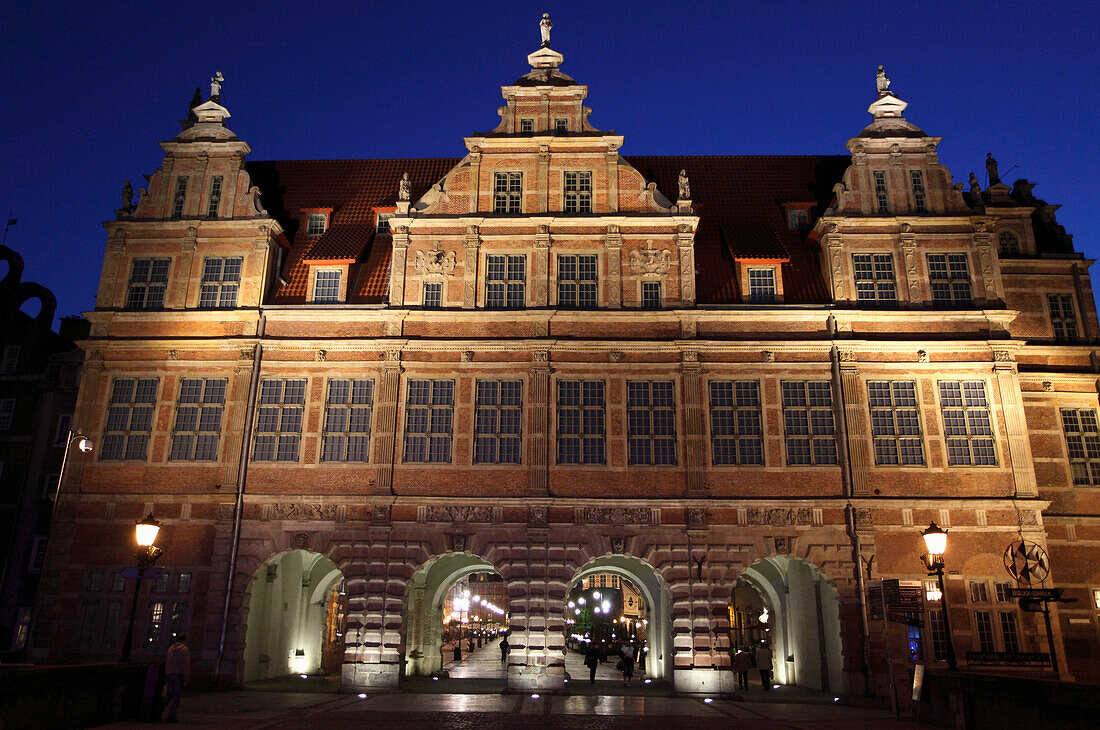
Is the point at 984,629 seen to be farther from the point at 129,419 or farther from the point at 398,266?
the point at 129,419

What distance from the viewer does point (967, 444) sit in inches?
1033

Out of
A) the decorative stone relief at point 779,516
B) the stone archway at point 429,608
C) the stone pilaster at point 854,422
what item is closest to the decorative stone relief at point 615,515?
the decorative stone relief at point 779,516

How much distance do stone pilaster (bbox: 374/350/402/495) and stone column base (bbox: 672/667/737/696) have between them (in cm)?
1058

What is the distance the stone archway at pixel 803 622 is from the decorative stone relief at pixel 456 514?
9181 millimetres

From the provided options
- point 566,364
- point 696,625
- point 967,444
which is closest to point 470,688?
point 696,625

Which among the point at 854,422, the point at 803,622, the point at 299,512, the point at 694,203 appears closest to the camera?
the point at 299,512

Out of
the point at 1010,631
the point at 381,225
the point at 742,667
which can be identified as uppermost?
the point at 381,225

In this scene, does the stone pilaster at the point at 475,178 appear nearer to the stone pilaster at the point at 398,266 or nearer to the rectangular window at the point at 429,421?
the stone pilaster at the point at 398,266

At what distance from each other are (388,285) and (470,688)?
13.7 meters

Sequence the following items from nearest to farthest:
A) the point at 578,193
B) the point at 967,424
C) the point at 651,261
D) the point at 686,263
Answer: the point at 967,424 < the point at 686,263 < the point at 651,261 < the point at 578,193

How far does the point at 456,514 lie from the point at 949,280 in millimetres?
18624

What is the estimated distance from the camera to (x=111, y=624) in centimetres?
2556

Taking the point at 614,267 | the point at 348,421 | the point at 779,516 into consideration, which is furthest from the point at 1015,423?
the point at 348,421

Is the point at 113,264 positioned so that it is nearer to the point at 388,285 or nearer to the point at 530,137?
the point at 388,285
